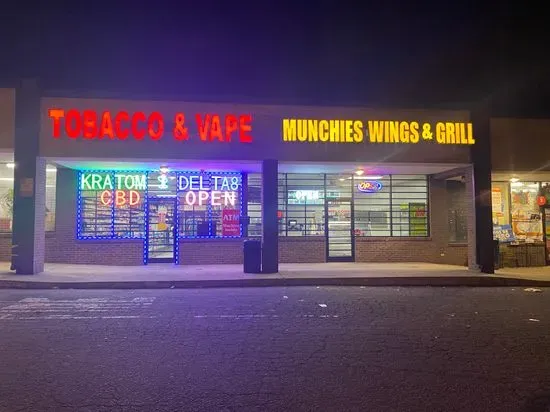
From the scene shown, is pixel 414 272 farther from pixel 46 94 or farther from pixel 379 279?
pixel 46 94

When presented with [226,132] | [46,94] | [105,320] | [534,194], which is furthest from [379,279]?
[46,94]

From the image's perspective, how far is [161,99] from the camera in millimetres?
15586

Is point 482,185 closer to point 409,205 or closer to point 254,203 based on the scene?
point 409,205

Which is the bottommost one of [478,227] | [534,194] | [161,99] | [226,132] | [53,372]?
[53,372]

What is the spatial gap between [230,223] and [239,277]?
14.4 feet

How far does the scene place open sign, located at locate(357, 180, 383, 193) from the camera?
63.9 ft

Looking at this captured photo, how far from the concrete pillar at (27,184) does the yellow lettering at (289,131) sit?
7893 millimetres

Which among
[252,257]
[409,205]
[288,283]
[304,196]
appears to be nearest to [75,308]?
[288,283]

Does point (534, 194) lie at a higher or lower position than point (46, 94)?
lower

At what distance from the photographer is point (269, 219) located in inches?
→ 618

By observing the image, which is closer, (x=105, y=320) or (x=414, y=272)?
(x=105, y=320)

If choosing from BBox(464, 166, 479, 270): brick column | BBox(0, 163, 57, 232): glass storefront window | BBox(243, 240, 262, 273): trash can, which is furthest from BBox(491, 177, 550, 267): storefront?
BBox(0, 163, 57, 232): glass storefront window

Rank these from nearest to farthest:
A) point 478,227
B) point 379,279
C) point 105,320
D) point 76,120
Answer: point 105,320 → point 379,279 → point 76,120 → point 478,227

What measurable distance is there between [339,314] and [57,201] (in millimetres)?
12875
